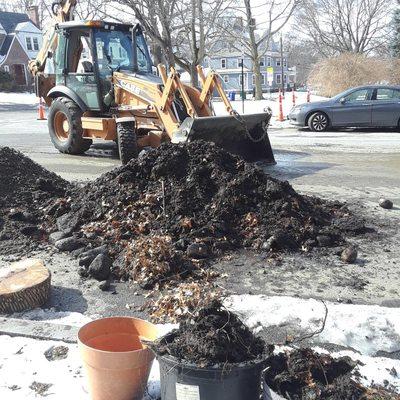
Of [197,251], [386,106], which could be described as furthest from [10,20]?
[197,251]

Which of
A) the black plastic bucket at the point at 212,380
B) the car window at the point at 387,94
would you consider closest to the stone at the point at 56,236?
the black plastic bucket at the point at 212,380

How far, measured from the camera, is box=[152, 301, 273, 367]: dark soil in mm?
2699

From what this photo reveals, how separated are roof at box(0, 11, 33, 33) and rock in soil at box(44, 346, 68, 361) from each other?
64688mm

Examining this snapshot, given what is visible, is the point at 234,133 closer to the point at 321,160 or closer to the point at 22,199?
the point at 321,160

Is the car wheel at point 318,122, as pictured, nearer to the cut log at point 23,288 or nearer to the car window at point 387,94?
the car window at point 387,94

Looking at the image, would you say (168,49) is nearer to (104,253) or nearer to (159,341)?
(104,253)

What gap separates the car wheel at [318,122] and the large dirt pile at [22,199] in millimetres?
11631

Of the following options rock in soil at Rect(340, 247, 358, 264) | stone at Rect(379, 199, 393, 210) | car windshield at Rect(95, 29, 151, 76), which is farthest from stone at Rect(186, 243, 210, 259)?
car windshield at Rect(95, 29, 151, 76)

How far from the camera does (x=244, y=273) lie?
5305 mm

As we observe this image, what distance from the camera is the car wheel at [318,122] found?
699 inches

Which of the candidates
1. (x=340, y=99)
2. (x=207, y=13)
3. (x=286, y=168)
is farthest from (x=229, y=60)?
(x=286, y=168)

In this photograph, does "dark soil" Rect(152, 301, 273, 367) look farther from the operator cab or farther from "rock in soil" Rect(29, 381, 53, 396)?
the operator cab

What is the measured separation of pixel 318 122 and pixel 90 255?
13.9 m

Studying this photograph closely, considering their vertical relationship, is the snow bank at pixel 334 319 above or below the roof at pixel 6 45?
below
